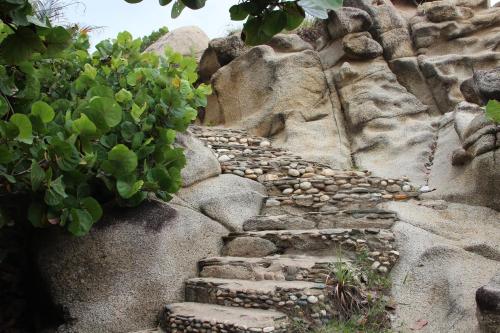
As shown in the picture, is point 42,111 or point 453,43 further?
point 453,43

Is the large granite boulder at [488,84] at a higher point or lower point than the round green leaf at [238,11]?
higher

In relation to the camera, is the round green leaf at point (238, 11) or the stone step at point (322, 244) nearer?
the round green leaf at point (238, 11)

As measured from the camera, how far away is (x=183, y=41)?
1193cm

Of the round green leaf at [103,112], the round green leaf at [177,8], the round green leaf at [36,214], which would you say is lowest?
the round green leaf at [36,214]

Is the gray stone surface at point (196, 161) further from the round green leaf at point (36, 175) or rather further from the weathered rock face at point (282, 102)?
the round green leaf at point (36, 175)

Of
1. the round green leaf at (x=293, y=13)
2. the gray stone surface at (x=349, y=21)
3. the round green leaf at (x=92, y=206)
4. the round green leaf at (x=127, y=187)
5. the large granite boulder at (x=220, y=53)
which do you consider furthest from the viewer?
the large granite boulder at (x=220, y=53)

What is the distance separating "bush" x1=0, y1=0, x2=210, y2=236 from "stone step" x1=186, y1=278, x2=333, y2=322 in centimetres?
104

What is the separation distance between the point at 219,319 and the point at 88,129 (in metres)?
1.75

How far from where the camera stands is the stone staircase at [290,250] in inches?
174

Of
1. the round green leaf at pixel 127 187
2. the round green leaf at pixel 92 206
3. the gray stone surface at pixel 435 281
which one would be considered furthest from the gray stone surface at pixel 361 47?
the round green leaf at pixel 92 206

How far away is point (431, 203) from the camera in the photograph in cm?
612

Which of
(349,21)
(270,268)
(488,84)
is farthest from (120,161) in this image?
(349,21)

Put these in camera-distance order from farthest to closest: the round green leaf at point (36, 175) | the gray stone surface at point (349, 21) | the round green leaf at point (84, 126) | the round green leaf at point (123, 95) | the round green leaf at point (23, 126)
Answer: the gray stone surface at point (349, 21) → the round green leaf at point (123, 95) → the round green leaf at point (84, 126) → the round green leaf at point (36, 175) → the round green leaf at point (23, 126)

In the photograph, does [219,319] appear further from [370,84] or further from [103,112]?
[370,84]
